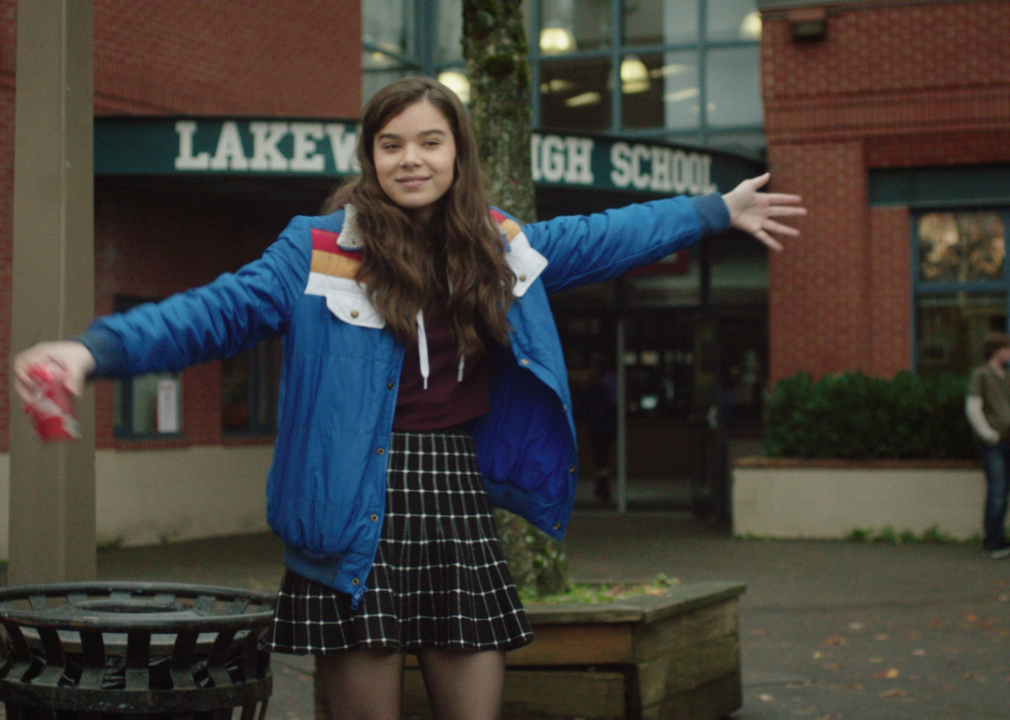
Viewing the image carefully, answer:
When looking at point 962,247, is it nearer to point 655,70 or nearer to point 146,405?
point 655,70

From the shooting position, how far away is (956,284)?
13312 mm

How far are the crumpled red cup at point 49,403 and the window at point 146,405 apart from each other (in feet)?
33.5

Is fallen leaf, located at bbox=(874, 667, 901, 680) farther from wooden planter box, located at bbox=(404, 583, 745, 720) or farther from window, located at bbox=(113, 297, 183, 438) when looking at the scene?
window, located at bbox=(113, 297, 183, 438)

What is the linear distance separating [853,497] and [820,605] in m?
3.71

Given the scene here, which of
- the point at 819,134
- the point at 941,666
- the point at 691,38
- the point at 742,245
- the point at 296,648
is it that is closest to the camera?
the point at 296,648

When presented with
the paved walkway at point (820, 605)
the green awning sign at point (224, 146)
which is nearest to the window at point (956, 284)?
the paved walkway at point (820, 605)

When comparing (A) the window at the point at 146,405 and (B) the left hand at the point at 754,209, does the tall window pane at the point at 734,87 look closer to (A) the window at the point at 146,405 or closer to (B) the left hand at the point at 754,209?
(A) the window at the point at 146,405

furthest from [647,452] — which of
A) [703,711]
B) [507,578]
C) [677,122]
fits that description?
[507,578]

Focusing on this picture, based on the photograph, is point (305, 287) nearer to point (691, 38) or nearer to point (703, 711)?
point (703, 711)

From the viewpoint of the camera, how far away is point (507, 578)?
2.77 meters

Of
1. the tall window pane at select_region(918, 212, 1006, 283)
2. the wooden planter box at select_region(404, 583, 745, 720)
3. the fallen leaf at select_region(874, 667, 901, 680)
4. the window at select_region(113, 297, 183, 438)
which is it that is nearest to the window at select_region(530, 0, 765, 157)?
the tall window pane at select_region(918, 212, 1006, 283)

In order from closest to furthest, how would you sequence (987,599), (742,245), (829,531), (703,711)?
1. (703,711)
2. (987,599)
3. (829,531)
4. (742,245)

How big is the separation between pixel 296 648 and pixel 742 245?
12370 mm

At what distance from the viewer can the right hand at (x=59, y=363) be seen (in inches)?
83.0
